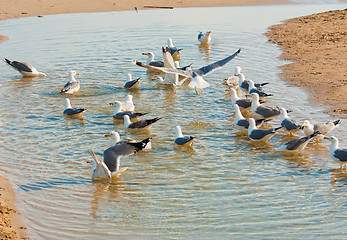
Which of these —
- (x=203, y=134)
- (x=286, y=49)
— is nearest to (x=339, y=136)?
(x=203, y=134)

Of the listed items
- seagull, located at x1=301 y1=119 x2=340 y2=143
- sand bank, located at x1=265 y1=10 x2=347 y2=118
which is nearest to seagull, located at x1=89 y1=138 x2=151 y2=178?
seagull, located at x1=301 y1=119 x2=340 y2=143

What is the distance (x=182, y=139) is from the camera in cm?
1009

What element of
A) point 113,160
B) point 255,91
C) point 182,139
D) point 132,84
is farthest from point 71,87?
point 113,160

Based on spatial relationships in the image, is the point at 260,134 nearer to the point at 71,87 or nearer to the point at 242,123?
the point at 242,123

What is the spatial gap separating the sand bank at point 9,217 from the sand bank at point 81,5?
2132 cm

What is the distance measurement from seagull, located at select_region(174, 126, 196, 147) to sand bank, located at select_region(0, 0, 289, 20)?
2018 centimetres

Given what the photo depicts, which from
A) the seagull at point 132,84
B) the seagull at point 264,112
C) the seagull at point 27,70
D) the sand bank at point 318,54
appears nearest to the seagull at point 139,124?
the seagull at point 264,112

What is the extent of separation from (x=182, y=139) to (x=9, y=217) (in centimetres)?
395

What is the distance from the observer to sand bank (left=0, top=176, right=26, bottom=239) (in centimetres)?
661

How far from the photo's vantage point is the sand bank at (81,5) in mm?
28656

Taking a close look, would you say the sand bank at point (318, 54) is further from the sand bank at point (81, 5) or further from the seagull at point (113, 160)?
the sand bank at point (81, 5)

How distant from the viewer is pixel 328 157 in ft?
31.8

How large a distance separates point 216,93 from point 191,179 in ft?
19.3

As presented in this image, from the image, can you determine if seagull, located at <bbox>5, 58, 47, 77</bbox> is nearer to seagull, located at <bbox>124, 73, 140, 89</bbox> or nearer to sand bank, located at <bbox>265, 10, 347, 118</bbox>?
seagull, located at <bbox>124, 73, 140, 89</bbox>
